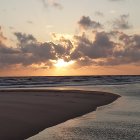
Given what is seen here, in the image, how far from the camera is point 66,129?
16453mm

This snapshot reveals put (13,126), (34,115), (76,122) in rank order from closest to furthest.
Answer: (13,126), (76,122), (34,115)

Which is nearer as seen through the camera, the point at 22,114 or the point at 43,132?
the point at 43,132

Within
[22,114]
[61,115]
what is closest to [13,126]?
[22,114]

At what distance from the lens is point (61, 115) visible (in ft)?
70.9

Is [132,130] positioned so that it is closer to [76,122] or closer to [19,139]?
[76,122]

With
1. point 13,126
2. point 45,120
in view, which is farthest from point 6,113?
point 13,126

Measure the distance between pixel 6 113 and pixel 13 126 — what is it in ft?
14.9

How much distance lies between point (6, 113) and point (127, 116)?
709cm

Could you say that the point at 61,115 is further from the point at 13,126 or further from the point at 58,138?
the point at 58,138

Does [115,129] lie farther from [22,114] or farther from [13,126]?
[22,114]

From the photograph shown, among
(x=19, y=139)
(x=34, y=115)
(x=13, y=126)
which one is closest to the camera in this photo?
(x=19, y=139)

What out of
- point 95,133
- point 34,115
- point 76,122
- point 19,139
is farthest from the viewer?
point 34,115

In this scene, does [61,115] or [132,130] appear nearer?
[132,130]

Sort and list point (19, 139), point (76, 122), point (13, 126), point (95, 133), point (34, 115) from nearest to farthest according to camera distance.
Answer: point (19, 139) < point (95, 133) < point (13, 126) < point (76, 122) < point (34, 115)
